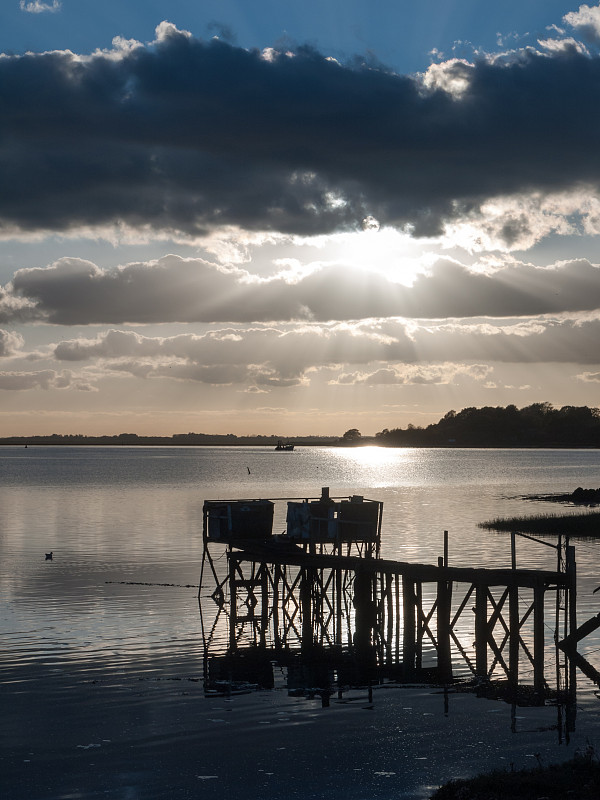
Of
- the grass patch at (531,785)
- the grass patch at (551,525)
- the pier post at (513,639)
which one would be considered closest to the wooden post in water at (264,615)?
the pier post at (513,639)

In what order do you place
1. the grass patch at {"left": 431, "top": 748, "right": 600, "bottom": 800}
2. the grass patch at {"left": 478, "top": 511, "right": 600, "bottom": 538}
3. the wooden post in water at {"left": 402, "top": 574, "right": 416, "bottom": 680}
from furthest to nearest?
1. the grass patch at {"left": 478, "top": 511, "right": 600, "bottom": 538}
2. the wooden post in water at {"left": 402, "top": 574, "right": 416, "bottom": 680}
3. the grass patch at {"left": 431, "top": 748, "right": 600, "bottom": 800}

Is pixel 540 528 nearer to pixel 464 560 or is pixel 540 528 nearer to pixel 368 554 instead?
pixel 464 560

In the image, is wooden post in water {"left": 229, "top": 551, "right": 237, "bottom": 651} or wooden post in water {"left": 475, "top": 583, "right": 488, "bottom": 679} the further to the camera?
wooden post in water {"left": 229, "top": 551, "right": 237, "bottom": 651}

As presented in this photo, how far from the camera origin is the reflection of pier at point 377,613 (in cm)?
3394

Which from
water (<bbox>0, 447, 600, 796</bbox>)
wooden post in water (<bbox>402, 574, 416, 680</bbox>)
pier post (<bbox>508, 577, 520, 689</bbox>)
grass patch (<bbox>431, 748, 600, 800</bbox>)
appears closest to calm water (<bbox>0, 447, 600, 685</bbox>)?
water (<bbox>0, 447, 600, 796</bbox>)

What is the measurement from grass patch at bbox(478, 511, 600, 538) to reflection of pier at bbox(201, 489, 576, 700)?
101ft

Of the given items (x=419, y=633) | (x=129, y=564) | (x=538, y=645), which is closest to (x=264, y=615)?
(x=419, y=633)

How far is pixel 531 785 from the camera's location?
776 inches

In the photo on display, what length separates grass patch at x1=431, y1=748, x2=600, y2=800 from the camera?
1928cm

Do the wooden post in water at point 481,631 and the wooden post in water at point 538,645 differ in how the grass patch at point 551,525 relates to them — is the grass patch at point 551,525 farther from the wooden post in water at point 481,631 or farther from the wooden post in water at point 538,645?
the wooden post in water at point 538,645

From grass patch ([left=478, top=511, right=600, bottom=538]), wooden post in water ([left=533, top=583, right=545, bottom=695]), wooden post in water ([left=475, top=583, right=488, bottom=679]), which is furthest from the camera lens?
grass patch ([left=478, top=511, right=600, bottom=538])

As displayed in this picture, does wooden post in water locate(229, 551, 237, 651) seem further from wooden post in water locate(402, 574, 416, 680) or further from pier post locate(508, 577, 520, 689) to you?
pier post locate(508, 577, 520, 689)

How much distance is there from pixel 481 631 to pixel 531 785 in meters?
15.4

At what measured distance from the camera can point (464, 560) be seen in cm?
6150
